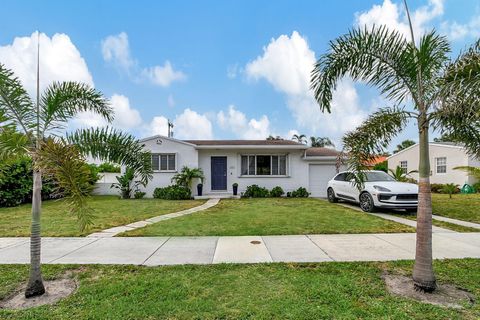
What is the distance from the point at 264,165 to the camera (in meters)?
17.2

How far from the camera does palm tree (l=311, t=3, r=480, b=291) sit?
3703 mm

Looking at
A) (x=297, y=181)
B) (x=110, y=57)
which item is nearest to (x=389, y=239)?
(x=297, y=181)

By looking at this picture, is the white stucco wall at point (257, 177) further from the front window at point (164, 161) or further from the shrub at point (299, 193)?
the front window at point (164, 161)

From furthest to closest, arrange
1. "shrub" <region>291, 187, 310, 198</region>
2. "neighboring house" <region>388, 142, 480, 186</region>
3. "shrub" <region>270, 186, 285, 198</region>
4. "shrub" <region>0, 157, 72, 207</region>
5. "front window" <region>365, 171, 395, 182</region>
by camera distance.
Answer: "neighboring house" <region>388, 142, 480, 186</region> → "shrub" <region>291, 187, 310, 198</region> → "shrub" <region>270, 186, 285, 198</region> → "shrub" <region>0, 157, 72, 207</region> → "front window" <region>365, 171, 395, 182</region>

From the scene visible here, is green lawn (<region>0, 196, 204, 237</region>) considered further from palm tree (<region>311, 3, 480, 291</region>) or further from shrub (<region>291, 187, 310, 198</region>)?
shrub (<region>291, 187, 310, 198</region>)

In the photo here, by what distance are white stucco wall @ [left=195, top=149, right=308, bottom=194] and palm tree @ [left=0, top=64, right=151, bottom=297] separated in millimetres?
12408

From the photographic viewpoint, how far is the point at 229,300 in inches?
137

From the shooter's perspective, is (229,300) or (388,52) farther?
(388,52)

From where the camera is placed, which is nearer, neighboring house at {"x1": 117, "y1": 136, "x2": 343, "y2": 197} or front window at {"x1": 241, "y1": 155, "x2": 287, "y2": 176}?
neighboring house at {"x1": 117, "y1": 136, "x2": 343, "y2": 197}

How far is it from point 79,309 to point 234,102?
53.3ft

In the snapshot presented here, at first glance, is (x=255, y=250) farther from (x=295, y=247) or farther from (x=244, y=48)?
(x=244, y=48)

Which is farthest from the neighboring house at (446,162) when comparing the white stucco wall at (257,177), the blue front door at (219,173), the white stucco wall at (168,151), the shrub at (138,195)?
the shrub at (138,195)

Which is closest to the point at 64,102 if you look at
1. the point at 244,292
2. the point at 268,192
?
the point at 244,292

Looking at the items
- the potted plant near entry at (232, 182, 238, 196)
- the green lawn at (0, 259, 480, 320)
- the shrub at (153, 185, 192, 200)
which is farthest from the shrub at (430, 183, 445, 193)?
the green lawn at (0, 259, 480, 320)
